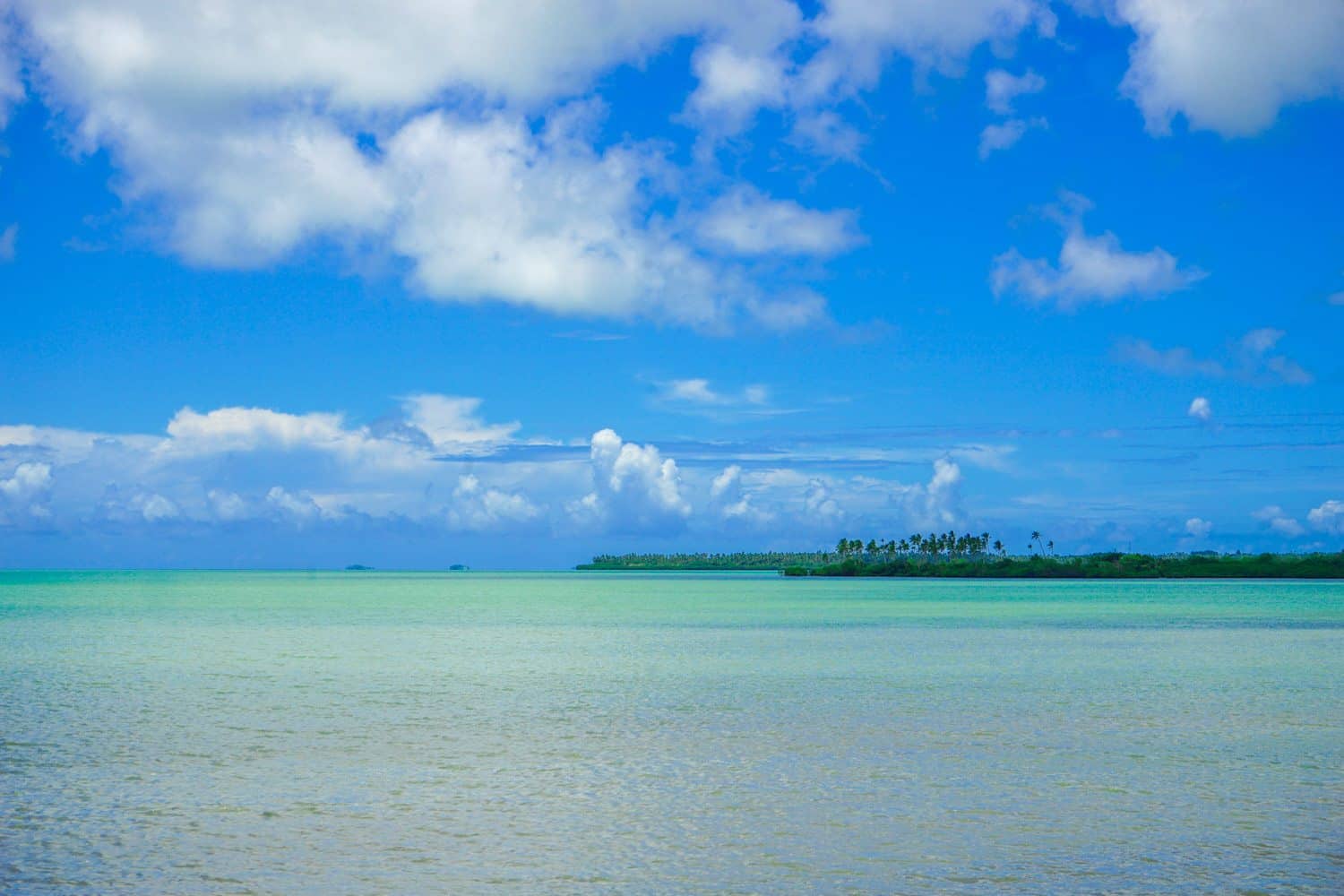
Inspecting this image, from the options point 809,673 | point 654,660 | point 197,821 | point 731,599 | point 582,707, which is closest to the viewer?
point 197,821

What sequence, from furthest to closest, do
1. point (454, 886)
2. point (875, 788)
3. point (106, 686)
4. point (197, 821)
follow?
point (106, 686), point (875, 788), point (197, 821), point (454, 886)

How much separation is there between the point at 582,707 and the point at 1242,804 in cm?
1491

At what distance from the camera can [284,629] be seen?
58469 mm

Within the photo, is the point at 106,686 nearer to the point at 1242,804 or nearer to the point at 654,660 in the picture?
the point at 654,660

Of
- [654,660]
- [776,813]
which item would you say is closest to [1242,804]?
[776,813]

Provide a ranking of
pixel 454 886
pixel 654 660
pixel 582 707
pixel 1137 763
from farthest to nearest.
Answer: pixel 654 660
pixel 582 707
pixel 1137 763
pixel 454 886

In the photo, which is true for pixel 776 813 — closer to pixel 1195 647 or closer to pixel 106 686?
pixel 106 686

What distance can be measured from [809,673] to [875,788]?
1834 cm

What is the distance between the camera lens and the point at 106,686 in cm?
3170

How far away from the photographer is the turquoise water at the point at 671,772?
43.1 feet

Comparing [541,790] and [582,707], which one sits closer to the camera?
[541,790]

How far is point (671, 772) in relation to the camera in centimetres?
1908

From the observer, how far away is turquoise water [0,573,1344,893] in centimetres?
1312

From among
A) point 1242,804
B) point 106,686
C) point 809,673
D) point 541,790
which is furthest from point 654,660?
point 1242,804
